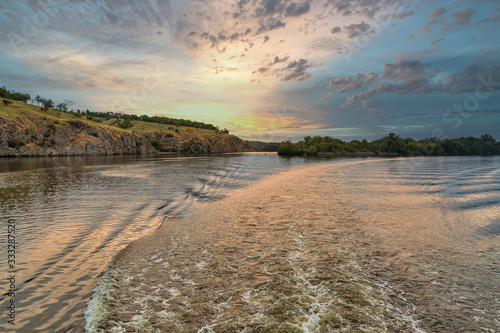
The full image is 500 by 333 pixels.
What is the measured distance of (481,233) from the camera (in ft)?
47.2

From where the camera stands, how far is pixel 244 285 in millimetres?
8211

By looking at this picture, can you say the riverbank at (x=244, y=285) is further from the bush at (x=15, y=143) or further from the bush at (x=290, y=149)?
the bush at (x=290, y=149)

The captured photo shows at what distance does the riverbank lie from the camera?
20.8 feet

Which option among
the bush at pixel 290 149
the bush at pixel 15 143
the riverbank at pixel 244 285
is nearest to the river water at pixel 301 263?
the riverbank at pixel 244 285

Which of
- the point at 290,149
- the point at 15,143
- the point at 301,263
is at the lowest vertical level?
the point at 301,263

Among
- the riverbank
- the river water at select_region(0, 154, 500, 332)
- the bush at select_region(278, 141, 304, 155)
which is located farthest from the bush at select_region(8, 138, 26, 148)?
the bush at select_region(278, 141, 304, 155)

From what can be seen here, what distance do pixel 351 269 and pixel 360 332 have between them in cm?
380

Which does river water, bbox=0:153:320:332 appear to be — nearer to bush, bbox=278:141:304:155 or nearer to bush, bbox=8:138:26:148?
bush, bbox=8:138:26:148

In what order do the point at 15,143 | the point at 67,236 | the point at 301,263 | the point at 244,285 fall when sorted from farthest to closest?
the point at 15,143 → the point at 67,236 → the point at 301,263 → the point at 244,285

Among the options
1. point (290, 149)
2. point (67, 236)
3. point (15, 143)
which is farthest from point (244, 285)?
point (290, 149)

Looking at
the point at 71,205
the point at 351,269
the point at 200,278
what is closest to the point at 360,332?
the point at 351,269

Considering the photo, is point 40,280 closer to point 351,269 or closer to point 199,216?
point 199,216

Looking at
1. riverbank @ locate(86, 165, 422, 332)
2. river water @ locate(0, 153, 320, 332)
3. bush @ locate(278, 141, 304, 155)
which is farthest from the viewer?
bush @ locate(278, 141, 304, 155)

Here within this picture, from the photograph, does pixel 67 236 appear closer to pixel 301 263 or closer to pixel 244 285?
pixel 244 285
